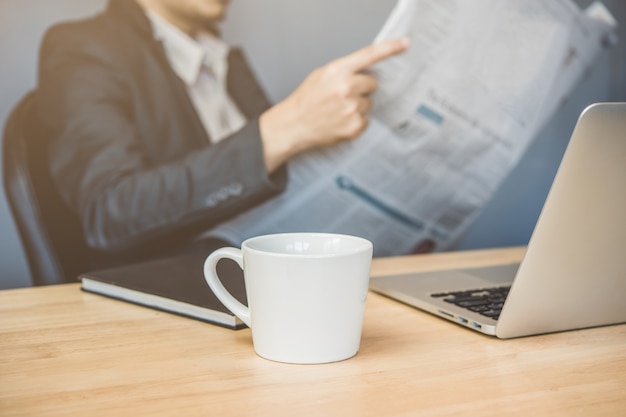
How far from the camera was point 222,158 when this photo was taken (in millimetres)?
1116

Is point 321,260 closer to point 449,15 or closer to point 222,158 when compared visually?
point 222,158

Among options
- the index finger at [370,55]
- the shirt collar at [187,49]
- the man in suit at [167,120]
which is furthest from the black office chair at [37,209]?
the index finger at [370,55]

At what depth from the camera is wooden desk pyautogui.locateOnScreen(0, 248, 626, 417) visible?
19.5 inches

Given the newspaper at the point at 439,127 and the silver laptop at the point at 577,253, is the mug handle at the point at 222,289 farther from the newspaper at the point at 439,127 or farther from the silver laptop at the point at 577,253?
the newspaper at the point at 439,127

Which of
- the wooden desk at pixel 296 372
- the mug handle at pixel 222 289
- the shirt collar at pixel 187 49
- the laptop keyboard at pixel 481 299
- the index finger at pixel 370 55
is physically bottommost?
the laptop keyboard at pixel 481 299

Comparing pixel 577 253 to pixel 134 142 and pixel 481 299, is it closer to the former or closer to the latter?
pixel 481 299

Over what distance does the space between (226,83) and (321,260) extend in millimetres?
662

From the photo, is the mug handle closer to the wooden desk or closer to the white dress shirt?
the wooden desk

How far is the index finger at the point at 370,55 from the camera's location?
3.83ft

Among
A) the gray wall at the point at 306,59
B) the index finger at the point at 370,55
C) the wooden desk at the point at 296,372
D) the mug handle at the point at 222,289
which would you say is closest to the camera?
the wooden desk at the point at 296,372

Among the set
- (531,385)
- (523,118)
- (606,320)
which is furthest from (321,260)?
(523,118)

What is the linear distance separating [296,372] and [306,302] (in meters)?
0.06

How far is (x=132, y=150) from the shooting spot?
3.51 feet

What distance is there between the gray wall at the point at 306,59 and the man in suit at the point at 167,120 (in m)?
0.02
